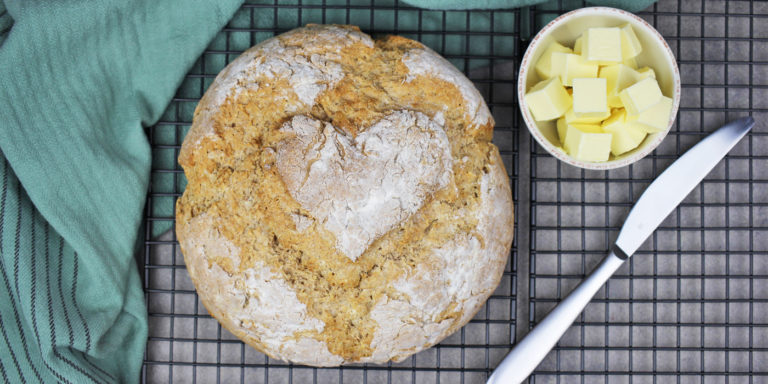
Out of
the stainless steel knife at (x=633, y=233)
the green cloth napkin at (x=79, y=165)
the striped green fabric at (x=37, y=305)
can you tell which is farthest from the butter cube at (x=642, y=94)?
the striped green fabric at (x=37, y=305)

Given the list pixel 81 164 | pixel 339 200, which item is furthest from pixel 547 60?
pixel 81 164

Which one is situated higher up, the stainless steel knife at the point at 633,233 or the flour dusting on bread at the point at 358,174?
the flour dusting on bread at the point at 358,174

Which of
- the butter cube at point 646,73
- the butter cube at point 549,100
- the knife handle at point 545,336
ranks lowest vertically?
the knife handle at point 545,336

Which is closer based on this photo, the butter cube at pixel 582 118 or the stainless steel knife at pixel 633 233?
the butter cube at pixel 582 118

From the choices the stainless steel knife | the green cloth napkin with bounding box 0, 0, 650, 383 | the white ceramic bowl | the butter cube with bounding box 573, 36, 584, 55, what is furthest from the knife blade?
the green cloth napkin with bounding box 0, 0, 650, 383

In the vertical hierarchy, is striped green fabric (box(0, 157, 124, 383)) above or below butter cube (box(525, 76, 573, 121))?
below

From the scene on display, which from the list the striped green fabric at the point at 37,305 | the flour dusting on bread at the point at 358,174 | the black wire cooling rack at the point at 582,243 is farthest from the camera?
Result: the black wire cooling rack at the point at 582,243

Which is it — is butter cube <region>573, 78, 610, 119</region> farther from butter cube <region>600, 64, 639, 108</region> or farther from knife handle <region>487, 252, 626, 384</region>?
knife handle <region>487, 252, 626, 384</region>

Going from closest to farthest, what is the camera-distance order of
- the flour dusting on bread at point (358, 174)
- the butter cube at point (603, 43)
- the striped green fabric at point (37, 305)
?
the flour dusting on bread at point (358, 174) → the butter cube at point (603, 43) → the striped green fabric at point (37, 305)

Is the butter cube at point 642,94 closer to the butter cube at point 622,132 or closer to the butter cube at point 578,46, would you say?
the butter cube at point 622,132
